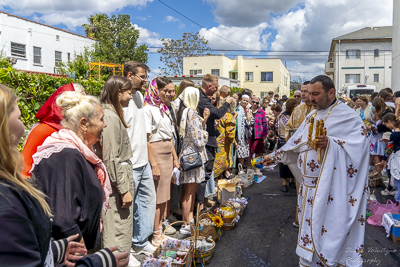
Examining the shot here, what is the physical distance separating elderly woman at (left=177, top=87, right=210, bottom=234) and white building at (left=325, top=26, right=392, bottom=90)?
162 ft

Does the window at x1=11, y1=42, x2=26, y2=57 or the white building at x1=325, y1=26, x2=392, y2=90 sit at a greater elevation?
the white building at x1=325, y1=26, x2=392, y2=90

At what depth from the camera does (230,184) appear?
20.3 feet

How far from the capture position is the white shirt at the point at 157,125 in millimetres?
4289

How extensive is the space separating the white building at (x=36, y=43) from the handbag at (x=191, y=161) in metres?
25.0

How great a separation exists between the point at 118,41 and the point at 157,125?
3616 cm

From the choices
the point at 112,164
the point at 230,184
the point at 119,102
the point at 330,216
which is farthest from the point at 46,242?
the point at 230,184

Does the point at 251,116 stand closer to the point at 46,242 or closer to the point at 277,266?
the point at 277,266

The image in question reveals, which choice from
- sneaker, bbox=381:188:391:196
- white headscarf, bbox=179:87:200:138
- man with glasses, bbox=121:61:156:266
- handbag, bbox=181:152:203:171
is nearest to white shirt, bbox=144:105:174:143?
man with glasses, bbox=121:61:156:266

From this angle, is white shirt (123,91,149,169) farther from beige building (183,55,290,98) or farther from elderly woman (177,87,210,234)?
beige building (183,55,290,98)

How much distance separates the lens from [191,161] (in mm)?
4766

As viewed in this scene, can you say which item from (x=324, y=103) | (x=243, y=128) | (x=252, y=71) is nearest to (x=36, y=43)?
(x=243, y=128)

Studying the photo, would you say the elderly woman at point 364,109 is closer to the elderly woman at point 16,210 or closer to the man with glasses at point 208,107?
the man with glasses at point 208,107

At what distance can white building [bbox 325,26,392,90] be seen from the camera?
49.3 metres

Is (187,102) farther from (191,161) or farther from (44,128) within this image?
(44,128)
